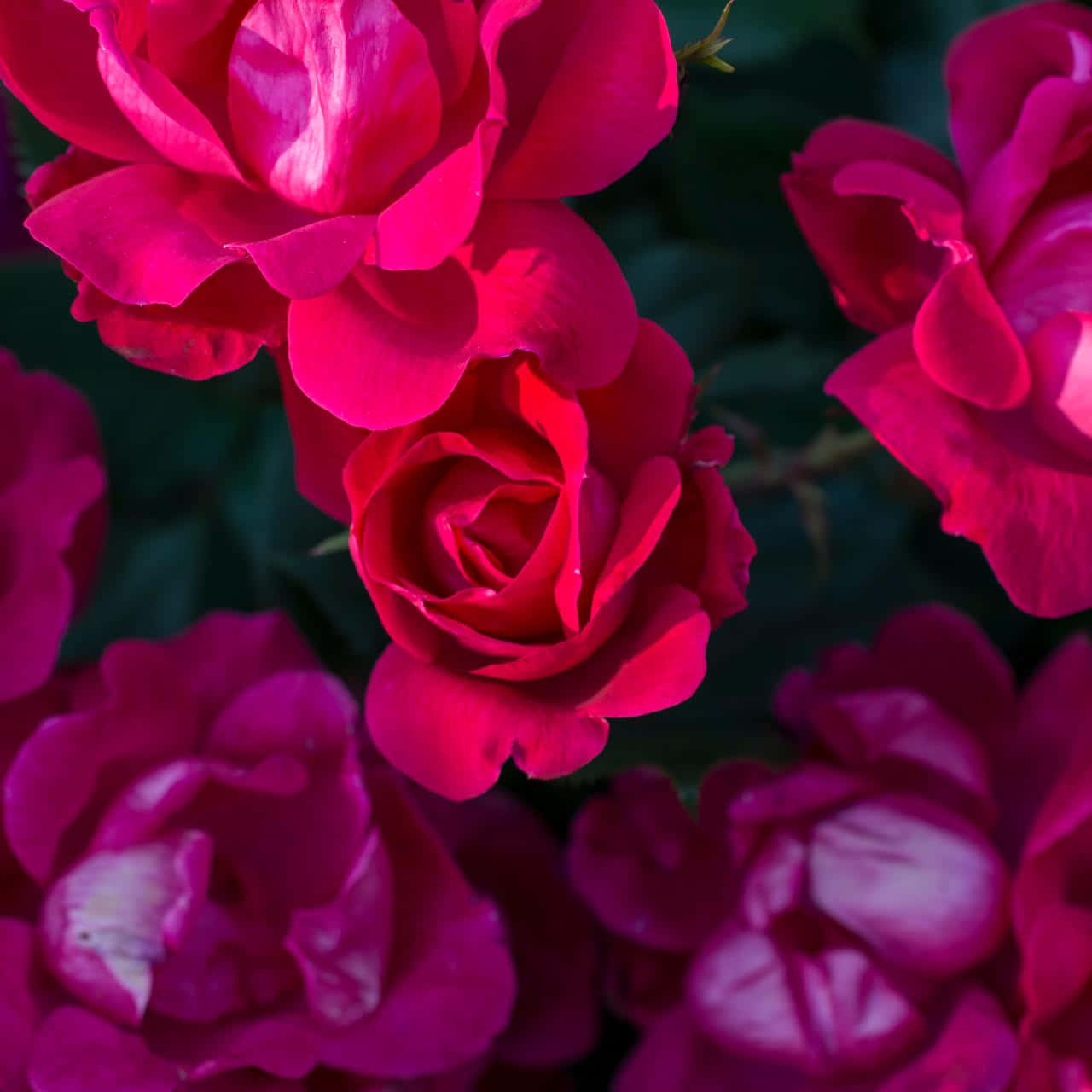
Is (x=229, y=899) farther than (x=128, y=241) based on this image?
Yes

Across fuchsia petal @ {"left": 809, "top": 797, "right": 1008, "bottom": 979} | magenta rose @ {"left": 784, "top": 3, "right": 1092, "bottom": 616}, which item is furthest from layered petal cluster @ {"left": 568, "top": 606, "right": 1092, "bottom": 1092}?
magenta rose @ {"left": 784, "top": 3, "right": 1092, "bottom": 616}

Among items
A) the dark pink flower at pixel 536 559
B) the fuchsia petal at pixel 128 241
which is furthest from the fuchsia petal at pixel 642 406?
the fuchsia petal at pixel 128 241

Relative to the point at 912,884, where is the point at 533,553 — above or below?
above

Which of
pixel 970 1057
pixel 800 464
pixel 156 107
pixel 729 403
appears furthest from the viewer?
pixel 729 403

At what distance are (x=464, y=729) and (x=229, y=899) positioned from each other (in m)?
0.15

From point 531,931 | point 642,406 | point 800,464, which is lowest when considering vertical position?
point 531,931

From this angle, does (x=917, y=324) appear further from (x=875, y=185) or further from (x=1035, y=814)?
(x=1035, y=814)

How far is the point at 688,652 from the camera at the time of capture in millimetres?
310

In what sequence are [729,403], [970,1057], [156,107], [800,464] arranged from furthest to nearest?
[729,403] < [800,464] < [970,1057] < [156,107]

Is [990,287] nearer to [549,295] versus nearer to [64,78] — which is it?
[549,295]

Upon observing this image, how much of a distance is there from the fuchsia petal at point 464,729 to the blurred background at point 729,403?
0.56 ft

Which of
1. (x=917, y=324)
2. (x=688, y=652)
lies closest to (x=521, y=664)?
(x=688, y=652)

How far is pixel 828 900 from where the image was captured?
17.2 inches

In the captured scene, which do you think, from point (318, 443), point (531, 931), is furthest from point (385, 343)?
point (531, 931)
